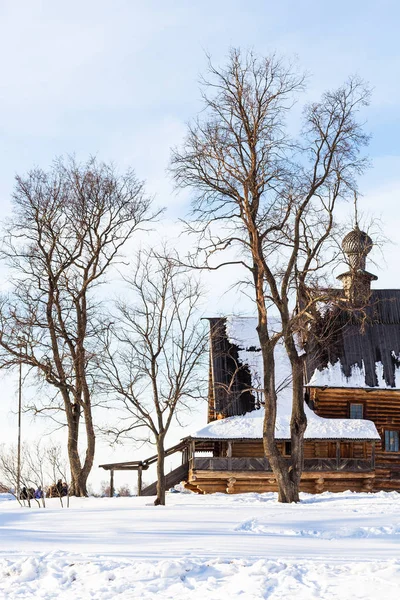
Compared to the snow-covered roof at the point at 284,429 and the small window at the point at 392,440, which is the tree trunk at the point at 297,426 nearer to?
the snow-covered roof at the point at 284,429

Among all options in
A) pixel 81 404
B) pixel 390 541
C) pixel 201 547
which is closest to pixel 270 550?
pixel 201 547

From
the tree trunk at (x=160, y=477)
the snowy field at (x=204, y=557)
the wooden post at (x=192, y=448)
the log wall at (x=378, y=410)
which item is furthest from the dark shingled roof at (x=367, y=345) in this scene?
the snowy field at (x=204, y=557)

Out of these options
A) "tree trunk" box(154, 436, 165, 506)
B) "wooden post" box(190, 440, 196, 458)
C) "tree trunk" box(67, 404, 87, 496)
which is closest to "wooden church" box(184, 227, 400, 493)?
"wooden post" box(190, 440, 196, 458)

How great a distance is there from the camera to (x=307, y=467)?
33656 millimetres

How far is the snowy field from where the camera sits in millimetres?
9945

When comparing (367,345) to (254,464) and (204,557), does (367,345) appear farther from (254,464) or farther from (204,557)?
(204,557)

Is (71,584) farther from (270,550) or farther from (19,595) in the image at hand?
(270,550)

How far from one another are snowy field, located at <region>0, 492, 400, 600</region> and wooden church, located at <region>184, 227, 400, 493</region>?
16058 millimetres

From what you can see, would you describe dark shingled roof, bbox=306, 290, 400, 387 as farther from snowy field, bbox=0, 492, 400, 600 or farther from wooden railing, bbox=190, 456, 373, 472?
snowy field, bbox=0, 492, 400, 600

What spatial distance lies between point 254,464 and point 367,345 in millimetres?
8999

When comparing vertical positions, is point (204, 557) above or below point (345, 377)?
below

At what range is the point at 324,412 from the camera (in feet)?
120

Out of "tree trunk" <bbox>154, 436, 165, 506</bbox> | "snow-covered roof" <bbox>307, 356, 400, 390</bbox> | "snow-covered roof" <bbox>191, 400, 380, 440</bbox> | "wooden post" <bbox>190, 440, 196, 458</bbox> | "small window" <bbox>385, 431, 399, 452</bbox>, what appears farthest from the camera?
"small window" <bbox>385, 431, 399, 452</bbox>

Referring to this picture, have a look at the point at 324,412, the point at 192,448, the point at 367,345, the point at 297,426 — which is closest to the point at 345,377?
the point at 324,412
